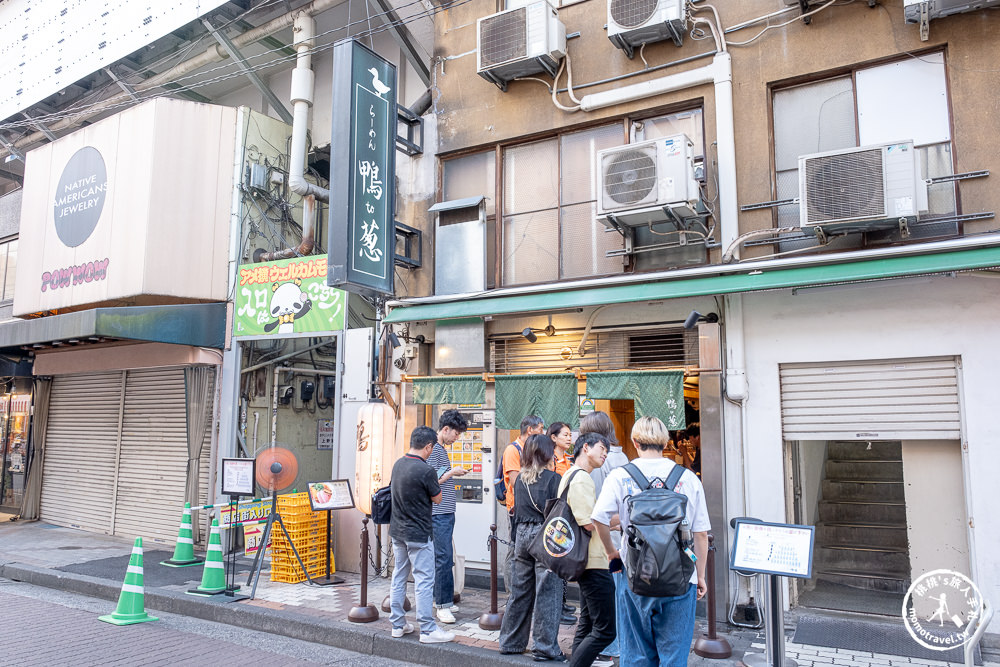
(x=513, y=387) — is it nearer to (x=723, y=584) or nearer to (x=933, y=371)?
(x=723, y=584)

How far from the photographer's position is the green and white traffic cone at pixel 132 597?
8305 millimetres

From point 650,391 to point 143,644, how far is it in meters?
6.17

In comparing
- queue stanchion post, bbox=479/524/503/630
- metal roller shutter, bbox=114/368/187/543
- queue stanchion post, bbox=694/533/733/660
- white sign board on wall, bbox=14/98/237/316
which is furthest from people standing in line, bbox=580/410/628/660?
metal roller shutter, bbox=114/368/187/543

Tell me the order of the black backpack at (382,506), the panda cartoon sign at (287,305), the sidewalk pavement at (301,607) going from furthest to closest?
1. the panda cartoon sign at (287,305)
2. the black backpack at (382,506)
3. the sidewalk pavement at (301,607)

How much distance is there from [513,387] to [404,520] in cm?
309

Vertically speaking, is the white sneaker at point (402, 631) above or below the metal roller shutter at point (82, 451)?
below

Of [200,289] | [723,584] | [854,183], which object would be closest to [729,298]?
[854,183]

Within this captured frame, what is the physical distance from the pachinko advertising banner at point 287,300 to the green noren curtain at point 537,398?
10.3ft

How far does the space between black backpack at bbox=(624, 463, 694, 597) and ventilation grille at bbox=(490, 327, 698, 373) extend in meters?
4.52

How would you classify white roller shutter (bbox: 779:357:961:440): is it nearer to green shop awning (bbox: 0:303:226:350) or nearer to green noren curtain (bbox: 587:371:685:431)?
green noren curtain (bbox: 587:371:685:431)

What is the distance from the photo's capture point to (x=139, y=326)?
11.5 meters

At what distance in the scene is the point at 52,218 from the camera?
1462cm

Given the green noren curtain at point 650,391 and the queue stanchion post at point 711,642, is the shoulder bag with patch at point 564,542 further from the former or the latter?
the green noren curtain at point 650,391

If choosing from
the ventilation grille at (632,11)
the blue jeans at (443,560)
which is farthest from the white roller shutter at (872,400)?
the ventilation grille at (632,11)
